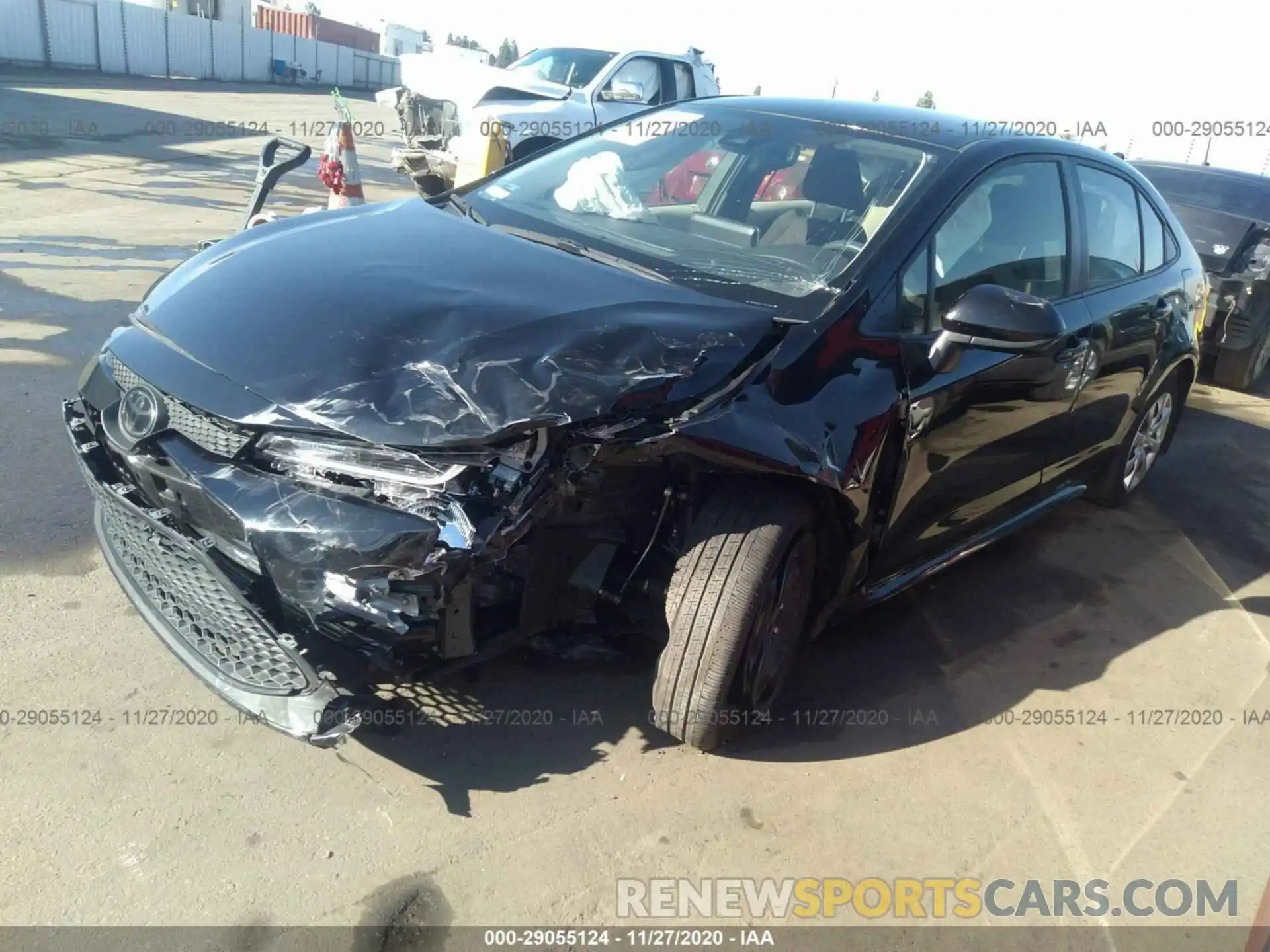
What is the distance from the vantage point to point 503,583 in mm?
2480

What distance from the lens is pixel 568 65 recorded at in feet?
38.1

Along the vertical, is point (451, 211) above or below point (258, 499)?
above

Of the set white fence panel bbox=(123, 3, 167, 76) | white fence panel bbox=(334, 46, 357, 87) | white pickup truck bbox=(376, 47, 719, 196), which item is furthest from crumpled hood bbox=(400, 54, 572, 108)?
white fence panel bbox=(334, 46, 357, 87)

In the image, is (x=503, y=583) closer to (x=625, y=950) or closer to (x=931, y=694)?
(x=625, y=950)

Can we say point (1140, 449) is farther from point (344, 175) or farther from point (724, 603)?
point (344, 175)

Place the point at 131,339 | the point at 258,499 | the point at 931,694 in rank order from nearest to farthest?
the point at 258,499
the point at 131,339
the point at 931,694

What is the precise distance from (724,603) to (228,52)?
132ft

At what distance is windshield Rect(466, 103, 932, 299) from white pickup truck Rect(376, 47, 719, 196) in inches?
258

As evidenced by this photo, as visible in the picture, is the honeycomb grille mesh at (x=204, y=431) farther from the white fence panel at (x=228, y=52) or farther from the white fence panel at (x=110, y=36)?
the white fence panel at (x=228, y=52)

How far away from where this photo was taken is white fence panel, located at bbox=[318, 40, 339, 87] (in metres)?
43.8

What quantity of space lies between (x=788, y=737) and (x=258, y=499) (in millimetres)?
1707

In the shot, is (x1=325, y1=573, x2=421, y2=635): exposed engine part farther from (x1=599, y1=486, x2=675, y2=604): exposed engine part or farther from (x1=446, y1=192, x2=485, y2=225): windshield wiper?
(x1=446, y1=192, x2=485, y2=225): windshield wiper

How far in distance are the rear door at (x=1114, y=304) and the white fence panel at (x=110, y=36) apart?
32.7 m

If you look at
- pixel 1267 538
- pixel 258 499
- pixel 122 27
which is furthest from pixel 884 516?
pixel 122 27
